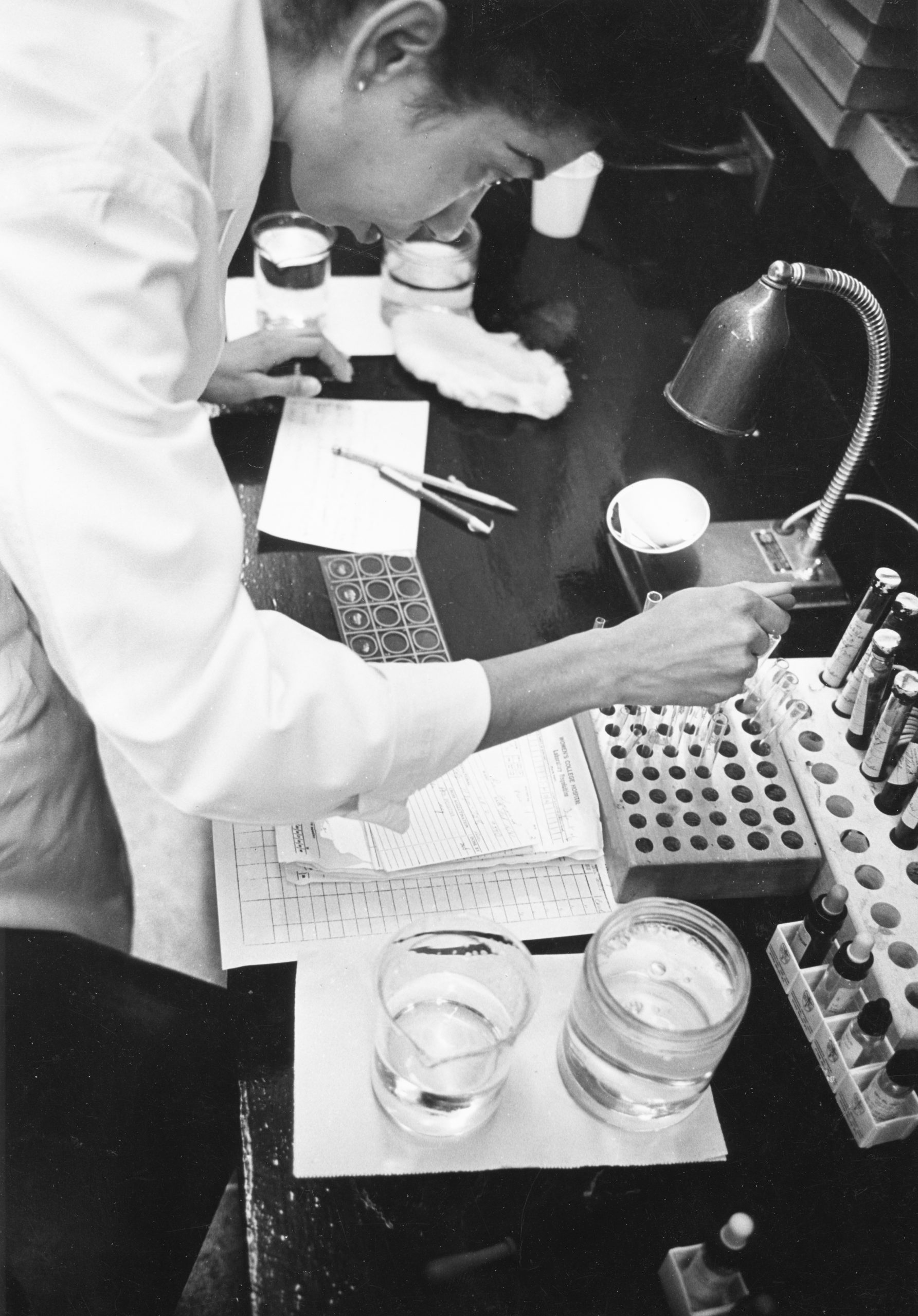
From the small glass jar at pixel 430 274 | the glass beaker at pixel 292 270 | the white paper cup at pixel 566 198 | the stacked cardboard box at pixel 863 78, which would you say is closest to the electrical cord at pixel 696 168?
the white paper cup at pixel 566 198

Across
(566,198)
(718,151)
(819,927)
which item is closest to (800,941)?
(819,927)

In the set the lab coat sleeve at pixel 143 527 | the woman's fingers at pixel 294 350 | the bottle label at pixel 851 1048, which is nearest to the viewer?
the lab coat sleeve at pixel 143 527

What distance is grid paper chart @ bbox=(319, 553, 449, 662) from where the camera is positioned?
1361 mm

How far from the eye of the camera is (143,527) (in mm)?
823

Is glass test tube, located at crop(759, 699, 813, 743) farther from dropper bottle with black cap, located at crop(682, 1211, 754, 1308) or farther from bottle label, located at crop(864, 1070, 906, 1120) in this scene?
dropper bottle with black cap, located at crop(682, 1211, 754, 1308)

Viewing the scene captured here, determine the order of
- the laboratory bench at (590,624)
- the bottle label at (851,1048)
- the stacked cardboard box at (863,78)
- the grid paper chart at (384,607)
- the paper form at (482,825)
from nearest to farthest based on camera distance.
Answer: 1. the laboratory bench at (590,624)
2. the bottle label at (851,1048)
3. the paper form at (482,825)
4. the grid paper chart at (384,607)
5. the stacked cardboard box at (863,78)

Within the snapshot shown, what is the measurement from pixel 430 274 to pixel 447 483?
1.46 ft

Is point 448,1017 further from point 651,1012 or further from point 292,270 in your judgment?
point 292,270

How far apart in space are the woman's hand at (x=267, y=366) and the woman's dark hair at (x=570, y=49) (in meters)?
0.75

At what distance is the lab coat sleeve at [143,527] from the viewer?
31.5 inches

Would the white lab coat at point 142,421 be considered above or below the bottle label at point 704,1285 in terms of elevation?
above

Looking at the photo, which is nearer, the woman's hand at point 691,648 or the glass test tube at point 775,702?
the woman's hand at point 691,648

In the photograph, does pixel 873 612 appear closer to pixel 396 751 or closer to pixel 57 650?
pixel 396 751

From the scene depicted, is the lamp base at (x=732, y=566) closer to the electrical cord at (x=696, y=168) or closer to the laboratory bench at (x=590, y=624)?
the laboratory bench at (x=590, y=624)
